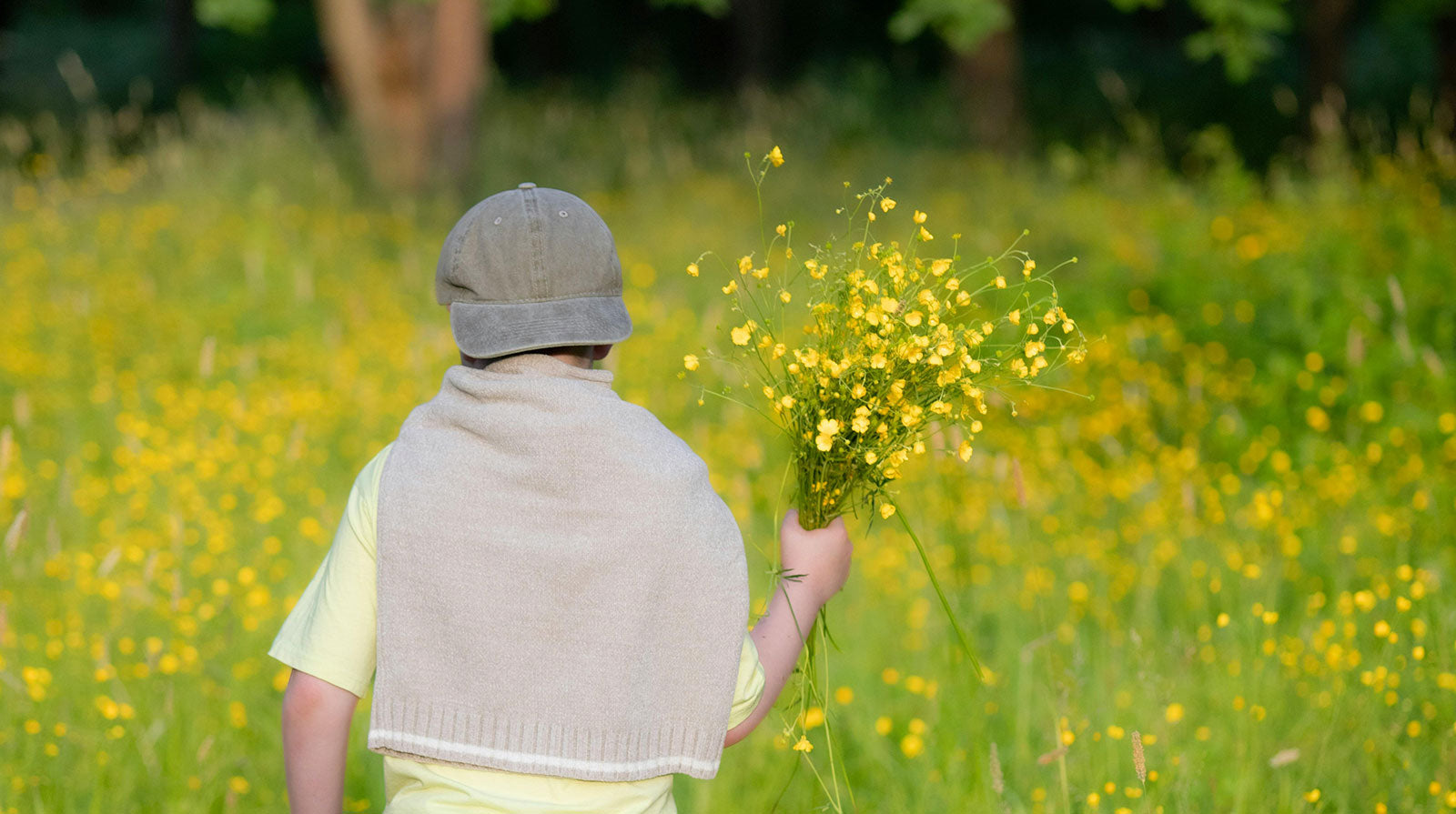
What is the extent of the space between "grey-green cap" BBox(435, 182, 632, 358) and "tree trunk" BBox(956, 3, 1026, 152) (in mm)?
9672

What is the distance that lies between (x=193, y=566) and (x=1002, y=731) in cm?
234

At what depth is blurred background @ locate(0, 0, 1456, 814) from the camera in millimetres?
2801

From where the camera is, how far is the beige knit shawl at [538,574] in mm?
1543

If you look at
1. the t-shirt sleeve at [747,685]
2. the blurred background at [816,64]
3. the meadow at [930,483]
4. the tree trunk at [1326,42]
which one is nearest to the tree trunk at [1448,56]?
the blurred background at [816,64]

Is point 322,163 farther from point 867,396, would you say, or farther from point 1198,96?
point 1198,96

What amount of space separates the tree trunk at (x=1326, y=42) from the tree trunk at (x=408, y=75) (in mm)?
7564

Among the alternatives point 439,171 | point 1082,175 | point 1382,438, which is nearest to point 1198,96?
point 1082,175

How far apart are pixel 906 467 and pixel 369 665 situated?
3000 millimetres

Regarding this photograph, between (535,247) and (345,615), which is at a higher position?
(535,247)

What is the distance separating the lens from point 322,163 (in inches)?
339

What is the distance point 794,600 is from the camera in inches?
70.4

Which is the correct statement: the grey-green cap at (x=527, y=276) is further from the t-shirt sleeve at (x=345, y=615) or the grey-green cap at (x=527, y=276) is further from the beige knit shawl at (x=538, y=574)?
the t-shirt sleeve at (x=345, y=615)

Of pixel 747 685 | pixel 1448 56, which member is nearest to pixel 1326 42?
pixel 1448 56

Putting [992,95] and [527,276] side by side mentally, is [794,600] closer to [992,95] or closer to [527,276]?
[527,276]
